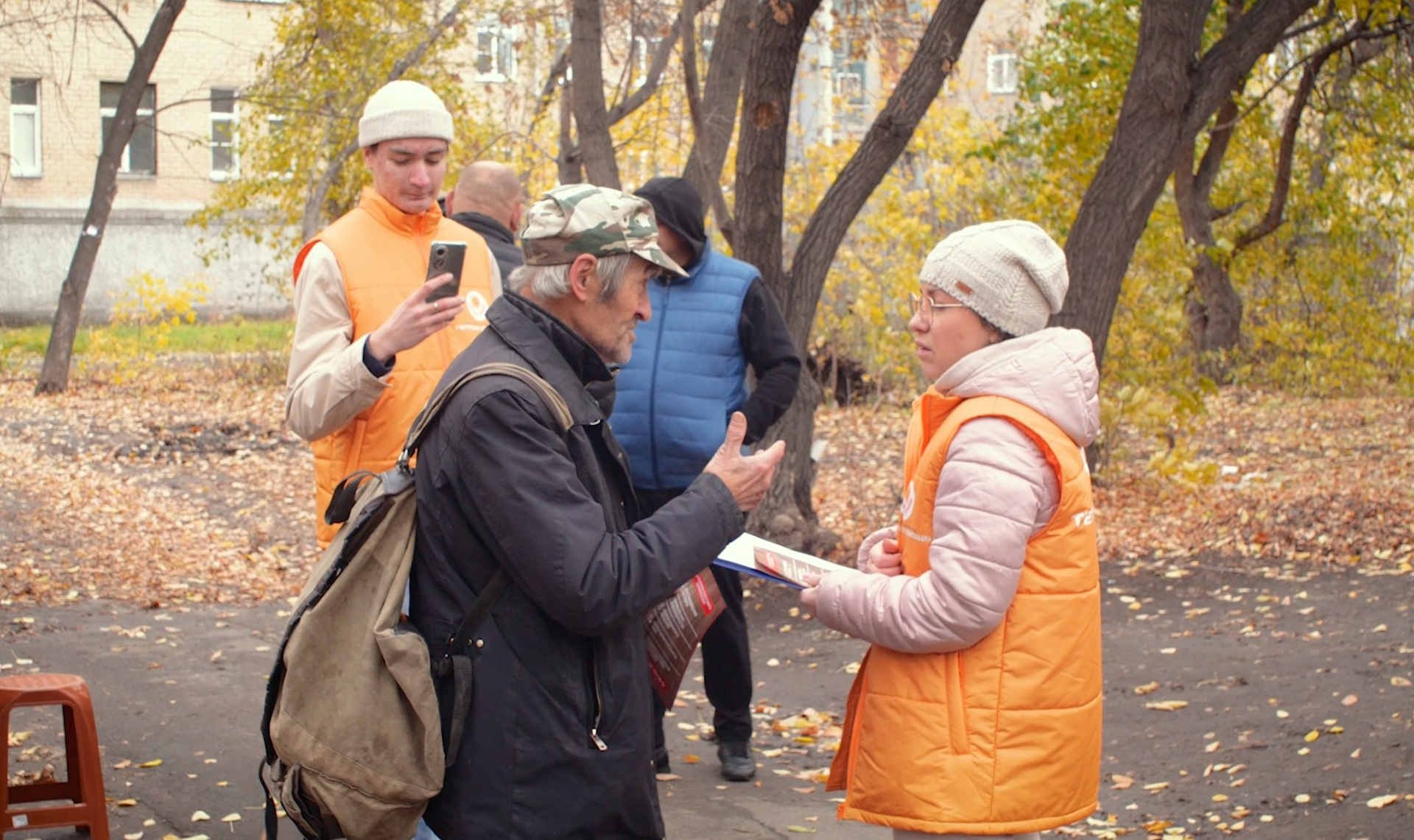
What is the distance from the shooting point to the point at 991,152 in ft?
42.4

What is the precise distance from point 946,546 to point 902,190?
1398cm

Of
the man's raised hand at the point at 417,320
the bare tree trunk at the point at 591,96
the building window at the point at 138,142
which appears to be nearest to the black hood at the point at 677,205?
the man's raised hand at the point at 417,320

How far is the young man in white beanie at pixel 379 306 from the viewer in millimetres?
3605

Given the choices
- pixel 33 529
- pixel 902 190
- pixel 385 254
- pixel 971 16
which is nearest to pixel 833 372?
pixel 902 190

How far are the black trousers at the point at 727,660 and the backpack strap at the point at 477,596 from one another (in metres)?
2.48

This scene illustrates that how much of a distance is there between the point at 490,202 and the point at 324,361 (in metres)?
1.68

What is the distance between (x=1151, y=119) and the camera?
28.2ft

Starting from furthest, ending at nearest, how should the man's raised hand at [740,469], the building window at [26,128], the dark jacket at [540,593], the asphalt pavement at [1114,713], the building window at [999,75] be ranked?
1. the building window at [999,75]
2. the building window at [26,128]
3. the asphalt pavement at [1114,713]
4. the man's raised hand at [740,469]
5. the dark jacket at [540,593]

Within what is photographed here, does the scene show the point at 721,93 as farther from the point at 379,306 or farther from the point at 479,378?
the point at 479,378

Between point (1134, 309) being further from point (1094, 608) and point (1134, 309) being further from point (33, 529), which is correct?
A: point (1094, 608)

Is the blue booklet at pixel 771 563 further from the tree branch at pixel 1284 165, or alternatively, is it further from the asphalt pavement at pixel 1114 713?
the tree branch at pixel 1284 165

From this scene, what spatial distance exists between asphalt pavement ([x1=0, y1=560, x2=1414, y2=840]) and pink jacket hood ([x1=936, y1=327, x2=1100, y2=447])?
2.42 metres

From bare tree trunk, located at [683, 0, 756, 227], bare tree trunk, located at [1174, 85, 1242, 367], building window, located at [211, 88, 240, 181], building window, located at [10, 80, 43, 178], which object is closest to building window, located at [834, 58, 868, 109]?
bare tree trunk, located at [1174, 85, 1242, 367]

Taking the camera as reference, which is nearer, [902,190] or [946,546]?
[946,546]
